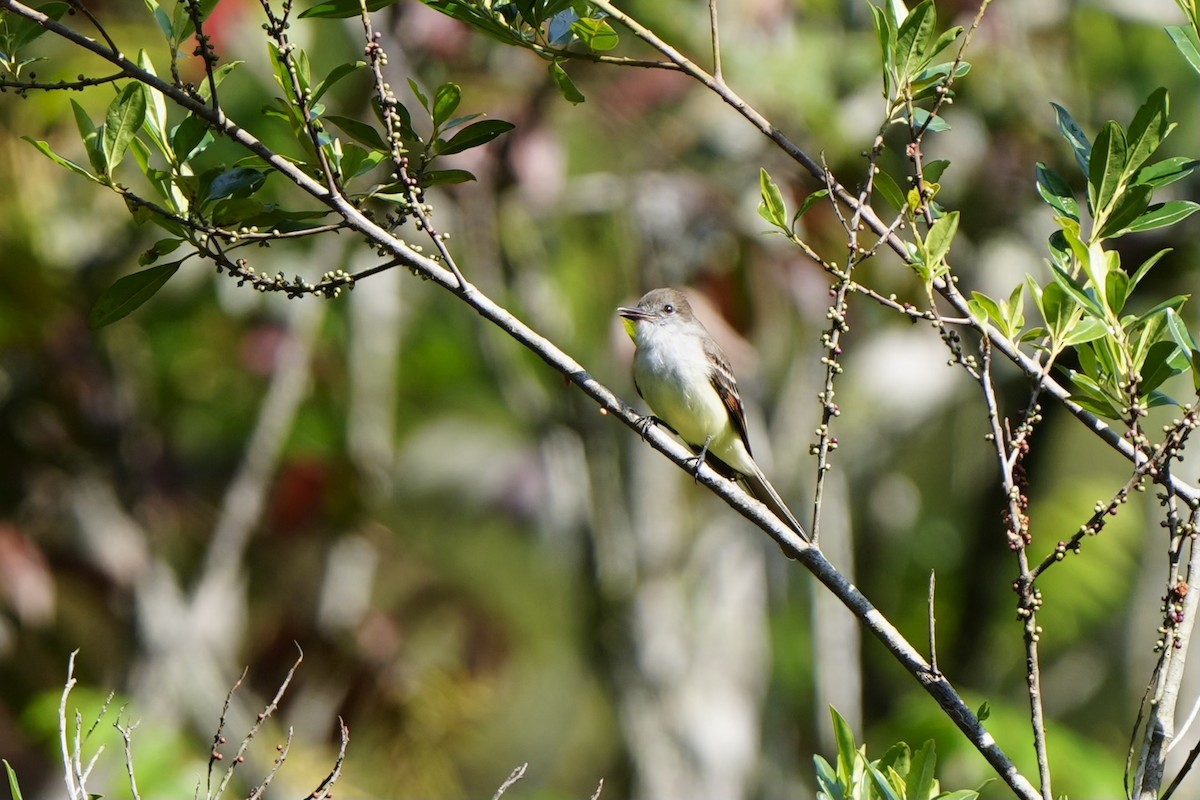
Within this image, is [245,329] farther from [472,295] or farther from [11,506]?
[472,295]

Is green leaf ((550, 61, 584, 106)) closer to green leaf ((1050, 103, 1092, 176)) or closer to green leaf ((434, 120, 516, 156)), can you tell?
green leaf ((434, 120, 516, 156))

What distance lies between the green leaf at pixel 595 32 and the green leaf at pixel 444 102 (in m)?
0.26

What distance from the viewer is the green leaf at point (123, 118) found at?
220 centimetres

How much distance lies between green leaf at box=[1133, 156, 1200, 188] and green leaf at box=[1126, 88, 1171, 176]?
0.03 metres

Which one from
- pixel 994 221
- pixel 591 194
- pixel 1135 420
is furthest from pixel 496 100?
pixel 1135 420

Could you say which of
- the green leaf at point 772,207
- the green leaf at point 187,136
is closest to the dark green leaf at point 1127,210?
the green leaf at point 772,207

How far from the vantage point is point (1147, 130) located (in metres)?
2.23

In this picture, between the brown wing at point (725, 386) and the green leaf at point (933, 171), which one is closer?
the green leaf at point (933, 171)

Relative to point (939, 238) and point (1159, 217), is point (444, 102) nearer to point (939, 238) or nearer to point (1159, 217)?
point (939, 238)

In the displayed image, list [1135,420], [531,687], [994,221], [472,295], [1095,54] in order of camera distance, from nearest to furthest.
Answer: [1135,420], [472,295], [994,221], [1095,54], [531,687]

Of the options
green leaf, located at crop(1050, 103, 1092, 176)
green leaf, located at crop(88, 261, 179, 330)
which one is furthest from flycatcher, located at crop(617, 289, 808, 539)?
green leaf, located at crop(88, 261, 179, 330)

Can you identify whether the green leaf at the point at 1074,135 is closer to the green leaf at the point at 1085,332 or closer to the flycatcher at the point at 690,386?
the green leaf at the point at 1085,332

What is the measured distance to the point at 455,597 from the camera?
7074mm

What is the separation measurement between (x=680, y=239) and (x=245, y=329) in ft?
7.96
